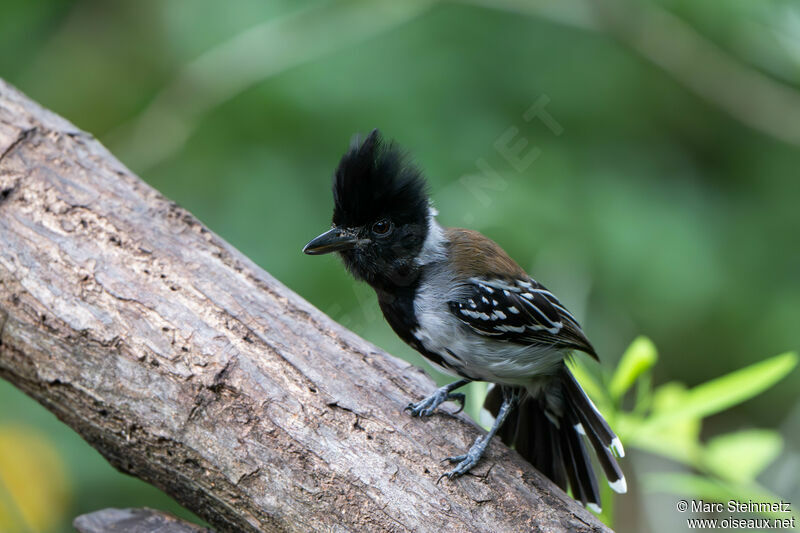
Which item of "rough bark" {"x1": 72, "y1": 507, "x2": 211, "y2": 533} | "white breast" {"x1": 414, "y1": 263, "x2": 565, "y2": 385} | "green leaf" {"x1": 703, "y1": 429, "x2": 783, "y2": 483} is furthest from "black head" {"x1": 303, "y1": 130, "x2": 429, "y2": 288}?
"green leaf" {"x1": 703, "y1": 429, "x2": 783, "y2": 483}

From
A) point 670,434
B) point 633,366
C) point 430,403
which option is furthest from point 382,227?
point 670,434

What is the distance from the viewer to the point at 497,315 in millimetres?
2971

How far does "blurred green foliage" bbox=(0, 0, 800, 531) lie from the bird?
136cm

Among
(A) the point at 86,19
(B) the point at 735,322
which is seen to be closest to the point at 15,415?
(A) the point at 86,19

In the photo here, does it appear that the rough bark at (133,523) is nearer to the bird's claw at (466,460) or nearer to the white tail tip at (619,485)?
the bird's claw at (466,460)

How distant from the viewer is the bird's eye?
3.14 meters

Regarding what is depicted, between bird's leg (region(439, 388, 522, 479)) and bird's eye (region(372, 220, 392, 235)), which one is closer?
bird's leg (region(439, 388, 522, 479))

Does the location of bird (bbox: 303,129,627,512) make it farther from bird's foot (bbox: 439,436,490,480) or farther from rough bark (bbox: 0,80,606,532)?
rough bark (bbox: 0,80,606,532)

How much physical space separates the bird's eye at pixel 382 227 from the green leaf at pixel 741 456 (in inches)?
60.7

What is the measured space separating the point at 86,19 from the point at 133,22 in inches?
12.7

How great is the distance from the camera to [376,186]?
3.06m

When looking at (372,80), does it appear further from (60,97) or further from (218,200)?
(60,97)

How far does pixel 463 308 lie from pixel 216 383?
100 cm

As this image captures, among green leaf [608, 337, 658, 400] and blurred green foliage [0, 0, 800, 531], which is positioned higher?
blurred green foliage [0, 0, 800, 531]
